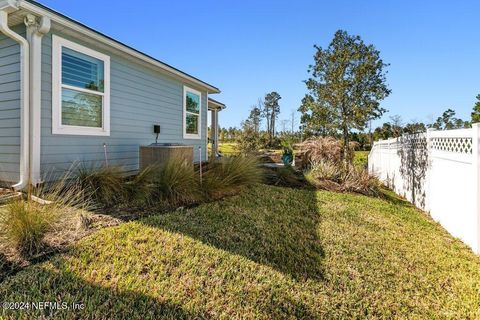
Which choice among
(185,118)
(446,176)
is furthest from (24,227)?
(185,118)

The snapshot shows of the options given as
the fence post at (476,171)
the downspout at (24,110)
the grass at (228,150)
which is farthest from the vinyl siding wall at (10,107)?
the grass at (228,150)

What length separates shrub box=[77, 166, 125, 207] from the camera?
4367 mm

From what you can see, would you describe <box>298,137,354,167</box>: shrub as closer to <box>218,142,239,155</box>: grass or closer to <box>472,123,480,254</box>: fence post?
<box>218,142,239,155</box>: grass

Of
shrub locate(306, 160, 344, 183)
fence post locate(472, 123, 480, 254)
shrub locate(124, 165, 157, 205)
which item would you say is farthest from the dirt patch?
shrub locate(306, 160, 344, 183)

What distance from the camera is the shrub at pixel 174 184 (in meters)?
4.72

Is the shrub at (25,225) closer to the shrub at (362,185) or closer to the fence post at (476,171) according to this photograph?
the fence post at (476,171)

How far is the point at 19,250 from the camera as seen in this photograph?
2.72 m

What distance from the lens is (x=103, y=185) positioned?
4.46 metres

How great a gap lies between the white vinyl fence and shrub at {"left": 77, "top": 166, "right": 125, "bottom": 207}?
17.0 feet

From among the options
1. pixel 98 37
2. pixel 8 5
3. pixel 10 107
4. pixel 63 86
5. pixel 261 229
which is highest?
pixel 98 37

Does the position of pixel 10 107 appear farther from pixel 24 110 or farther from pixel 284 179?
pixel 284 179

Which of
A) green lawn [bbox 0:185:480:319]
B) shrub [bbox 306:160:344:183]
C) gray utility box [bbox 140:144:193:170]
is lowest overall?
green lawn [bbox 0:185:480:319]

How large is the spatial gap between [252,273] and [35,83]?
432 cm

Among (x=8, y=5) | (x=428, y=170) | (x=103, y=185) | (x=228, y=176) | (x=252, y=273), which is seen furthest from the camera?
(x=228, y=176)
